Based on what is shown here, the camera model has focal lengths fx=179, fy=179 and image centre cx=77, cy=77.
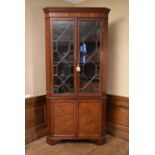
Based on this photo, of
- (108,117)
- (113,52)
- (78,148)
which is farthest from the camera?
(108,117)

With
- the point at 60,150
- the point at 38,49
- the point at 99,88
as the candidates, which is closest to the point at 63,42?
the point at 38,49

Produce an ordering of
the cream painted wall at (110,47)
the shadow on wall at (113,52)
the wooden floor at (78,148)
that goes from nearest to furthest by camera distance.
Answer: the wooden floor at (78,148) < the cream painted wall at (110,47) < the shadow on wall at (113,52)

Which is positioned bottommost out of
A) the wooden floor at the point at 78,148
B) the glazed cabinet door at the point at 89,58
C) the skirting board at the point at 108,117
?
the wooden floor at the point at 78,148

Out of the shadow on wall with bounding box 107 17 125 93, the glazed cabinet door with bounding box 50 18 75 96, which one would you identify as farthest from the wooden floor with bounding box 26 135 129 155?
the shadow on wall with bounding box 107 17 125 93

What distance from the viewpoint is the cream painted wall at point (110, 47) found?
274 cm

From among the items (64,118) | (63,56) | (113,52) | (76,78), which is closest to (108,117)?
(64,118)

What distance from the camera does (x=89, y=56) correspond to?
2.60 m

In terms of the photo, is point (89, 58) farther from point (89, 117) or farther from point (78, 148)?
point (78, 148)

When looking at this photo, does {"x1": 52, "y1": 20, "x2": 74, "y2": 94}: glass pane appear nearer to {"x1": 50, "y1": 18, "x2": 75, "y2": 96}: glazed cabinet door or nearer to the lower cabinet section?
{"x1": 50, "y1": 18, "x2": 75, "y2": 96}: glazed cabinet door

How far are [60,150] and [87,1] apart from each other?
2.46 meters

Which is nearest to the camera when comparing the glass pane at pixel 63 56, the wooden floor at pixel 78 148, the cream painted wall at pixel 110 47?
the wooden floor at pixel 78 148

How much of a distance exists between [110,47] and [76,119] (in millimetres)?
1304

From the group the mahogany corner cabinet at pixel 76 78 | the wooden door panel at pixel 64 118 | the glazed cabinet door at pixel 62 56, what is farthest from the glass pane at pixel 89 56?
the wooden door panel at pixel 64 118

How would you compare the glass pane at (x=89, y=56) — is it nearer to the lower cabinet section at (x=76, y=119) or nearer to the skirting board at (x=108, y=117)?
the lower cabinet section at (x=76, y=119)
